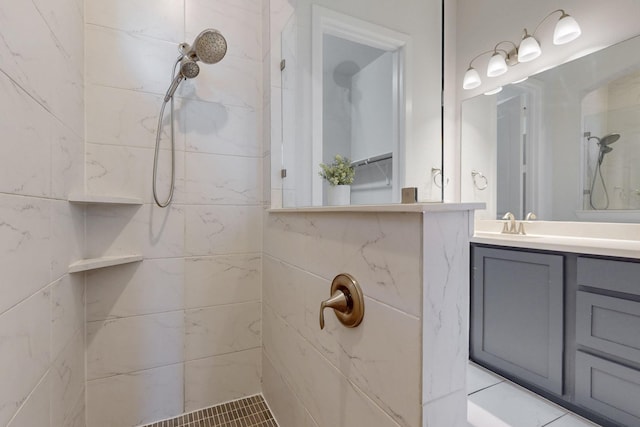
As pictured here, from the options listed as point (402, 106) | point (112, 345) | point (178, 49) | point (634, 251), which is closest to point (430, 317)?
point (402, 106)

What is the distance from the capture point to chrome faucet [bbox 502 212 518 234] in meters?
1.70

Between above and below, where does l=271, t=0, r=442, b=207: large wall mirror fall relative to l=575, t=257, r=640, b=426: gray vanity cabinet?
above

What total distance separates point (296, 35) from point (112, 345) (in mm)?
1647

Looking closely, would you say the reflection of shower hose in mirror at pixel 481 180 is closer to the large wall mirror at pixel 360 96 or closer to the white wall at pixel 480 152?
the white wall at pixel 480 152

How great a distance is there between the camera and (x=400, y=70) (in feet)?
2.90

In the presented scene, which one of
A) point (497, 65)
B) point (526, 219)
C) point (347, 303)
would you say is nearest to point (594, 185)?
point (526, 219)

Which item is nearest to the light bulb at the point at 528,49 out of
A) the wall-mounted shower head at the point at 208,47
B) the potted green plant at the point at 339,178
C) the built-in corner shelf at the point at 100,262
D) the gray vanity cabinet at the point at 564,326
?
the gray vanity cabinet at the point at 564,326

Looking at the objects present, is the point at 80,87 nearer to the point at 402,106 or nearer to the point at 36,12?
the point at 36,12

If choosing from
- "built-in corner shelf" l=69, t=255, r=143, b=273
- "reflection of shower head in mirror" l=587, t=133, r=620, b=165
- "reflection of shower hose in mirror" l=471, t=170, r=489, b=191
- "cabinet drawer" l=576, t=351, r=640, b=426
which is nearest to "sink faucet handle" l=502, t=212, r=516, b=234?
"reflection of shower hose in mirror" l=471, t=170, r=489, b=191

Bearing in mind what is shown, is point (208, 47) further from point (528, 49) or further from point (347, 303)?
point (528, 49)

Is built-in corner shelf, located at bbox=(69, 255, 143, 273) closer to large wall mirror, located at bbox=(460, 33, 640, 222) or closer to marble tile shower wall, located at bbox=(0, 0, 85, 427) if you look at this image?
marble tile shower wall, located at bbox=(0, 0, 85, 427)

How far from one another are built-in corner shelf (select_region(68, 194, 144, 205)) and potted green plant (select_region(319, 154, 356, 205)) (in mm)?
807

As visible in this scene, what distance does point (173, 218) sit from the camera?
1.33 m

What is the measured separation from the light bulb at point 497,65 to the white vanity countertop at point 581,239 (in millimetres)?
1004
